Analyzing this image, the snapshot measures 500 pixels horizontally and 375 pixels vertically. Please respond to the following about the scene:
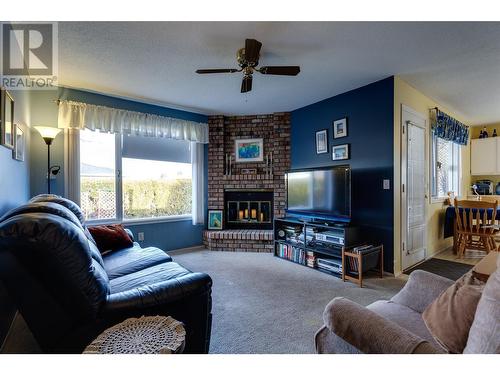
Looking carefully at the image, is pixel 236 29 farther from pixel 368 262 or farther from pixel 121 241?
pixel 368 262

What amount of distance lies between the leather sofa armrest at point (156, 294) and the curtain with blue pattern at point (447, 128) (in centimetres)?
411

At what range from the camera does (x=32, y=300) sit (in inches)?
48.2

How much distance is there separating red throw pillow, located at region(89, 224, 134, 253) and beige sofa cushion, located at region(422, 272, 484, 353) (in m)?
2.66

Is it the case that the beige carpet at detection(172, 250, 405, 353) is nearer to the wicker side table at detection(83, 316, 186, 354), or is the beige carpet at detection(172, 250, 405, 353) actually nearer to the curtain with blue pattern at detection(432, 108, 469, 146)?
the wicker side table at detection(83, 316, 186, 354)

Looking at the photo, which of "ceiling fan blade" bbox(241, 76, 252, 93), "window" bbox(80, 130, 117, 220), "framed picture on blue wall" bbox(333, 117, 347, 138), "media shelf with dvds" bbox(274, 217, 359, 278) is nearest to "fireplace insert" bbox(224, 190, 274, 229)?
"media shelf with dvds" bbox(274, 217, 359, 278)

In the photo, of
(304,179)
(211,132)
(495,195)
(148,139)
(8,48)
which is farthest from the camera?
(495,195)

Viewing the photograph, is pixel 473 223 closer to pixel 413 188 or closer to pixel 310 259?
pixel 413 188

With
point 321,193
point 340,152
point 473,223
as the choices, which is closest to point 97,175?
point 321,193

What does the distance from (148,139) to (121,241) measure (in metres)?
1.79
